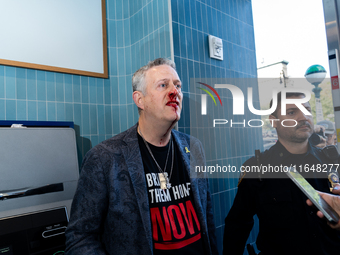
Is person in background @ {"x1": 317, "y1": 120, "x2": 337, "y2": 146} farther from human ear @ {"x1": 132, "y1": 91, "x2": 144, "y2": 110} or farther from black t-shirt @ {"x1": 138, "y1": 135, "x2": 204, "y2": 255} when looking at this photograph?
human ear @ {"x1": 132, "y1": 91, "x2": 144, "y2": 110}

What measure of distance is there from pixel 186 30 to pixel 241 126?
3.04ft

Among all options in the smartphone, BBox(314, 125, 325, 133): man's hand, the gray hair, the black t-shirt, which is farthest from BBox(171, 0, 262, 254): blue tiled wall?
the smartphone

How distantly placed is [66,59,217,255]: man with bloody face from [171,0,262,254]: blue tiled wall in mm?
454

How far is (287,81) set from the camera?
1351mm

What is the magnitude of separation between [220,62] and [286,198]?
1247 mm

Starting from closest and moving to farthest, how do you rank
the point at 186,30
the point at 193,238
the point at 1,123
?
the point at 193,238 → the point at 1,123 → the point at 186,30

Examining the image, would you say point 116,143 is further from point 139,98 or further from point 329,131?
point 329,131

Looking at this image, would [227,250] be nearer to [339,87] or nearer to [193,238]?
[193,238]

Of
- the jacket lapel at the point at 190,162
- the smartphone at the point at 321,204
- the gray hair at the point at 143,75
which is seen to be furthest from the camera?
the gray hair at the point at 143,75

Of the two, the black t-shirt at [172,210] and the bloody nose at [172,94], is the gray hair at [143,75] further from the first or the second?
the black t-shirt at [172,210]

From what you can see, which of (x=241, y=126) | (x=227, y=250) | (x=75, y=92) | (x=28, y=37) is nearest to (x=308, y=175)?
(x=227, y=250)

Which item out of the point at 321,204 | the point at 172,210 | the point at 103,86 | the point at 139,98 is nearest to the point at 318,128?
the point at 321,204

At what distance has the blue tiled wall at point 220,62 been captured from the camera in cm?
189

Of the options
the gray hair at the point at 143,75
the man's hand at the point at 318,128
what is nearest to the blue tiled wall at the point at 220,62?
the gray hair at the point at 143,75
